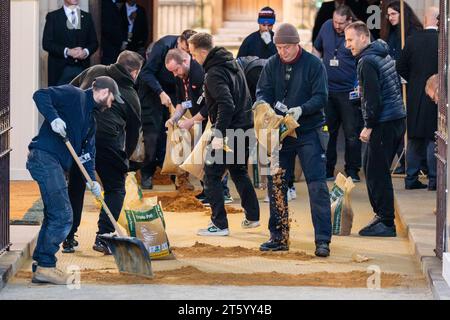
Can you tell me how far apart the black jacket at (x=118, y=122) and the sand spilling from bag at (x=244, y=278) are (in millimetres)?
1316

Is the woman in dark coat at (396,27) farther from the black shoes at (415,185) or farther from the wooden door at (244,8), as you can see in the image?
the wooden door at (244,8)

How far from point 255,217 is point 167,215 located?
1336 mm

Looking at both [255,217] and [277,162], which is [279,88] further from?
[255,217]

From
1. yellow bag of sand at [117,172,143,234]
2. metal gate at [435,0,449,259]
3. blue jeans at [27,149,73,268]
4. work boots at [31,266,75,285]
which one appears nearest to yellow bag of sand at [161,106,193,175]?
yellow bag of sand at [117,172,143,234]

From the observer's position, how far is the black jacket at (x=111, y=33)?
19.8 m

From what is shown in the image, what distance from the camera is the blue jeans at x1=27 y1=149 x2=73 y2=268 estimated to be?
1113cm

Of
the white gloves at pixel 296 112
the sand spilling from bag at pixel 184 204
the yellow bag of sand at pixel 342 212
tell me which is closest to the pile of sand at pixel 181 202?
the sand spilling from bag at pixel 184 204

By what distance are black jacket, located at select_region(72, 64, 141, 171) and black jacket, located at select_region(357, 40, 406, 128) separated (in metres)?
2.17

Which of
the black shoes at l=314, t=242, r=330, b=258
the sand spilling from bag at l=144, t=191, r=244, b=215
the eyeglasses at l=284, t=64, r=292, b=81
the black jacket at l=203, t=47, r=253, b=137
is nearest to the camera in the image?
the black shoes at l=314, t=242, r=330, b=258

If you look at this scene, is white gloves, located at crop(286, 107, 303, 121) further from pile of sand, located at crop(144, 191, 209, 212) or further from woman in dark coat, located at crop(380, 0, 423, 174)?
woman in dark coat, located at crop(380, 0, 423, 174)

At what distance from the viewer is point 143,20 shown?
20656 mm

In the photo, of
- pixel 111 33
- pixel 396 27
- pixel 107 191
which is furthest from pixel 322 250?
pixel 111 33

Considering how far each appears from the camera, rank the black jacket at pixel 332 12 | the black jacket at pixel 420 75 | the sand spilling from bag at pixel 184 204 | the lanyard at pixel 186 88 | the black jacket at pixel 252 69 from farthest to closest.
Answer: the black jacket at pixel 332 12, the black jacket at pixel 252 69, the black jacket at pixel 420 75, the sand spilling from bag at pixel 184 204, the lanyard at pixel 186 88

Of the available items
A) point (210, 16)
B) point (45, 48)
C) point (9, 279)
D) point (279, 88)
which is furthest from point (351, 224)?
point (210, 16)
